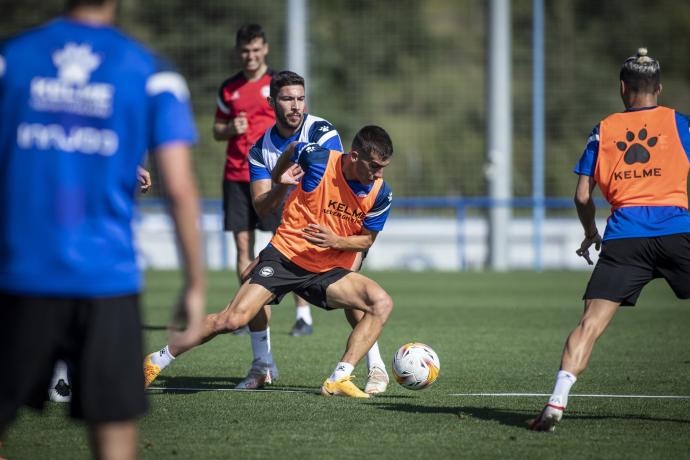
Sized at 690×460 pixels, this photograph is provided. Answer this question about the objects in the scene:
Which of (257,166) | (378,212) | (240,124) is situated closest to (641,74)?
(378,212)

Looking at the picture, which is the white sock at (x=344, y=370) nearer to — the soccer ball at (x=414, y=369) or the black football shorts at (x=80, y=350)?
the soccer ball at (x=414, y=369)

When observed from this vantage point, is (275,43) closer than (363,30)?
No

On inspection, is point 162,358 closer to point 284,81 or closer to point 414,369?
point 414,369

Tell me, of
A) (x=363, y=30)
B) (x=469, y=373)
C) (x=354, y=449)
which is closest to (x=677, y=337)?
(x=469, y=373)

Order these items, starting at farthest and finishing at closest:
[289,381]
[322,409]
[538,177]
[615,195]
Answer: [538,177] → [289,381] → [322,409] → [615,195]

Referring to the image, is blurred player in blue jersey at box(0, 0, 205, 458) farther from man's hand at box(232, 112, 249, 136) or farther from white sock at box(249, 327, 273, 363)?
man's hand at box(232, 112, 249, 136)

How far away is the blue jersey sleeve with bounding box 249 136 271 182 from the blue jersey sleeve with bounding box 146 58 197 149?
411 cm

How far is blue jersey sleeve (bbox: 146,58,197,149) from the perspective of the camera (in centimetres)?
355

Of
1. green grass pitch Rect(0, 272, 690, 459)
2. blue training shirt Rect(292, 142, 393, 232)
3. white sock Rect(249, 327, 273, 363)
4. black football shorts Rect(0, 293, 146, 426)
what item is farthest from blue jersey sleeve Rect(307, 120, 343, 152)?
black football shorts Rect(0, 293, 146, 426)

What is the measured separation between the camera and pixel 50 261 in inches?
138

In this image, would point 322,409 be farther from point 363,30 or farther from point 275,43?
point 275,43

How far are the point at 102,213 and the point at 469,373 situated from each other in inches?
201

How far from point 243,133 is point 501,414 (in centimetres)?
494

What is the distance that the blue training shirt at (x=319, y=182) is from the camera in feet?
23.0
